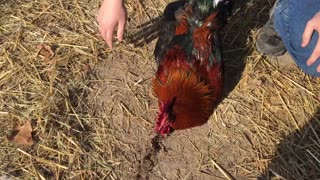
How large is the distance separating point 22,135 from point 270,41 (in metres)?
1.62

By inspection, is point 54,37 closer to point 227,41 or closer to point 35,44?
point 35,44

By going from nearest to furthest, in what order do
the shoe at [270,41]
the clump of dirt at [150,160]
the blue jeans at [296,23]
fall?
1. the blue jeans at [296,23]
2. the clump of dirt at [150,160]
3. the shoe at [270,41]

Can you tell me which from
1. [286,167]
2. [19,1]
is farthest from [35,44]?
[286,167]

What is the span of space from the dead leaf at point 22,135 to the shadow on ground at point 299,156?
4.39 ft

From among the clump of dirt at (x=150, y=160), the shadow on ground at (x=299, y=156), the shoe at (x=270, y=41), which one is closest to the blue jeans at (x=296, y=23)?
the shoe at (x=270, y=41)

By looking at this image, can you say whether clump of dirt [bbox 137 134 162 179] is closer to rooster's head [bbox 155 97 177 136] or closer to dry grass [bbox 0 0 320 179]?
dry grass [bbox 0 0 320 179]

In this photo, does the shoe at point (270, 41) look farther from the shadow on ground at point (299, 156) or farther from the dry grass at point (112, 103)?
the shadow on ground at point (299, 156)

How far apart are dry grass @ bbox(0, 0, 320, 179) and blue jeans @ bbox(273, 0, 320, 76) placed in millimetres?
438

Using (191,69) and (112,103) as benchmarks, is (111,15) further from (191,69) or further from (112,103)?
(112,103)

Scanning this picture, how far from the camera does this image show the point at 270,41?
9.04 feet

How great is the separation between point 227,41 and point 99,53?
0.87 m

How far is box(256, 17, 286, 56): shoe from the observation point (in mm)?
2748

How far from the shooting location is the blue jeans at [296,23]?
2157mm

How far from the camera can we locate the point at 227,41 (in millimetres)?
2924
